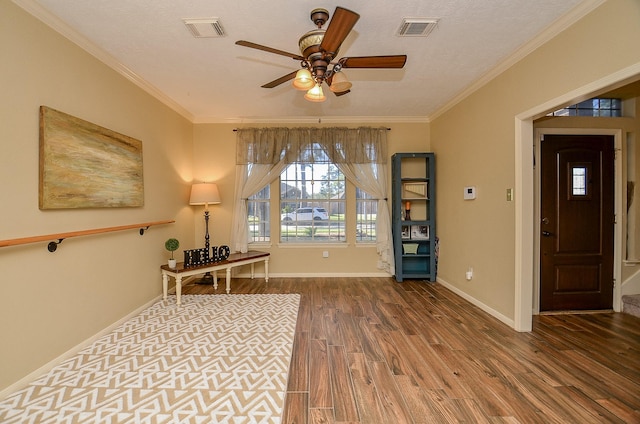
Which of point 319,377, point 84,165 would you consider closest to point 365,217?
point 319,377

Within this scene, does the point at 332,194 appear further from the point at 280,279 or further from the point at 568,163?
the point at 568,163

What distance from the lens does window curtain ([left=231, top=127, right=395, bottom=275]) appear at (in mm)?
4492

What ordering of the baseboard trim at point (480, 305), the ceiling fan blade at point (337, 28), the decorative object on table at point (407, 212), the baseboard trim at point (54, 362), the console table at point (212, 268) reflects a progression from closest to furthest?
1. the ceiling fan blade at point (337, 28)
2. the baseboard trim at point (54, 362)
3. the baseboard trim at point (480, 305)
4. the console table at point (212, 268)
5. the decorative object on table at point (407, 212)

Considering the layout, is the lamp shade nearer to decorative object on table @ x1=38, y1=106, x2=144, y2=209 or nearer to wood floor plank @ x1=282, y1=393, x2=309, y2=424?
decorative object on table @ x1=38, y1=106, x2=144, y2=209

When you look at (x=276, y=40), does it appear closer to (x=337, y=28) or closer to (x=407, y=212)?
(x=337, y=28)

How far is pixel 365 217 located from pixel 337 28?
3398mm

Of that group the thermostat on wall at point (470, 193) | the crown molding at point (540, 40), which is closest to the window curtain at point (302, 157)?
the thermostat on wall at point (470, 193)

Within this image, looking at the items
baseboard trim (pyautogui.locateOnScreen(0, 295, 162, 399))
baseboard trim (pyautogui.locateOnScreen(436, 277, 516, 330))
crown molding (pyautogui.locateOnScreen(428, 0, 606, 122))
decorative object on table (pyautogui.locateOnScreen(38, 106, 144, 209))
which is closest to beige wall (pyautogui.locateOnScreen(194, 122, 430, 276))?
baseboard trim (pyautogui.locateOnScreen(436, 277, 516, 330))

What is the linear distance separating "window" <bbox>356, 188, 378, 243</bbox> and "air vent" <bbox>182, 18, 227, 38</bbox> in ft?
10.2

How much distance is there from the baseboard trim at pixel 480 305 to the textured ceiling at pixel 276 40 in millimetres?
2720

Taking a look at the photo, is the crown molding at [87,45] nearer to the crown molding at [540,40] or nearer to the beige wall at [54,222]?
the beige wall at [54,222]

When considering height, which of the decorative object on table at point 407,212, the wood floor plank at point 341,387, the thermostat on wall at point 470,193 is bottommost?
the wood floor plank at point 341,387

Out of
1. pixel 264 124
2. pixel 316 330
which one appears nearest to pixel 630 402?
pixel 316 330

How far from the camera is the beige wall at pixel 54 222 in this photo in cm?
180
